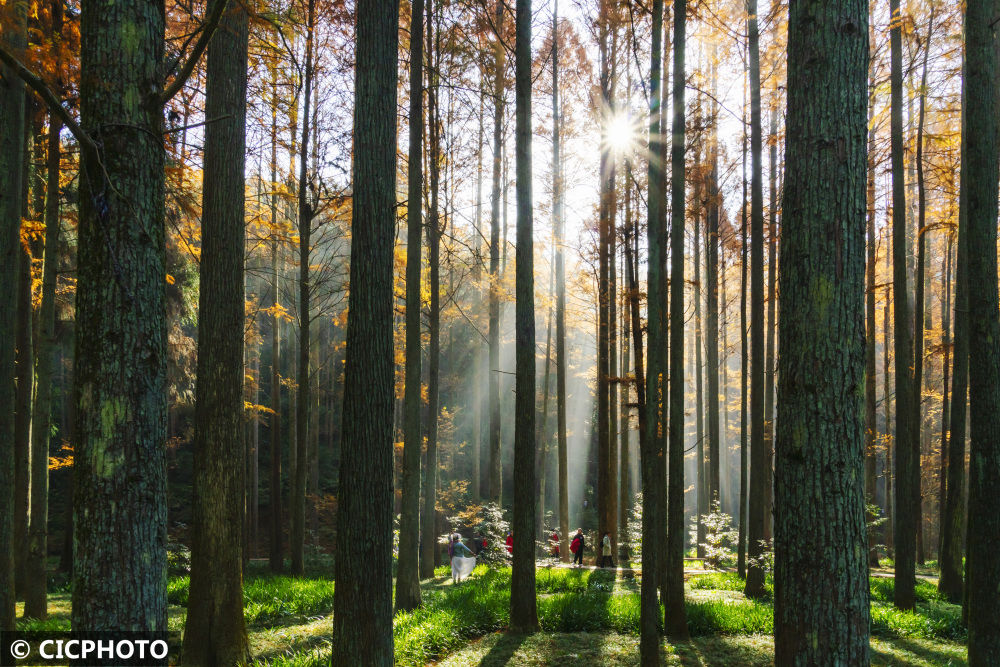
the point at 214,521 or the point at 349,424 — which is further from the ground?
the point at 349,424

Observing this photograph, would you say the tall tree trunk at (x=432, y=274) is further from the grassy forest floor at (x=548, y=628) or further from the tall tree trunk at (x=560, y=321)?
the tall tree trunk at (x=560, y=321)

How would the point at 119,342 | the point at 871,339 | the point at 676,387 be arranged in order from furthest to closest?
1. the point at 871,339
2. the point at 676,387
3. the point at 119,342

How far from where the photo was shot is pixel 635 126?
12.3 meters

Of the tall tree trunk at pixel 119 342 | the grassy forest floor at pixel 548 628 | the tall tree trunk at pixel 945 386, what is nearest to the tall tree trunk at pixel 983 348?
the grassy forest floor at pixel 548 628

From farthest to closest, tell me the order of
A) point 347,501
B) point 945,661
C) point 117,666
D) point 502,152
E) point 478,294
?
point 478,294 < point 502,152 < point 945,661 < point 347,501 < point 117,666

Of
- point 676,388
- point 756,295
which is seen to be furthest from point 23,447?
point 756,295

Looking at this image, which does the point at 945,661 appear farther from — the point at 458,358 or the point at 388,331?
the point at 458,358

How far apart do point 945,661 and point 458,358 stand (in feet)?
92.7

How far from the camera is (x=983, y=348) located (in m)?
5.41

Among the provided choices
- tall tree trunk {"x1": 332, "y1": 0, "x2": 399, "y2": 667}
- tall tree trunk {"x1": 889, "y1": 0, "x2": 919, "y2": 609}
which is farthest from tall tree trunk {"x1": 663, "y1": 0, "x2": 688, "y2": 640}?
tall tree trunk {"x1": 889, "y1": 0, "x2": 919, "y2": 609}

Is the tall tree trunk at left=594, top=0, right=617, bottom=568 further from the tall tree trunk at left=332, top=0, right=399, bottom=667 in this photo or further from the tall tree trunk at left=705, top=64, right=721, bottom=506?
the tall tree trunk at left=332, top=0, right=399, bottom=667

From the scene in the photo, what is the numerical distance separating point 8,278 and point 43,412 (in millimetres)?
2766

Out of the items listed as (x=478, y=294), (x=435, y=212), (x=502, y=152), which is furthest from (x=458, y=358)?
(x=435, y=212)

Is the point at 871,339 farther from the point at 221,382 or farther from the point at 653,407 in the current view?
the point at 221,382
